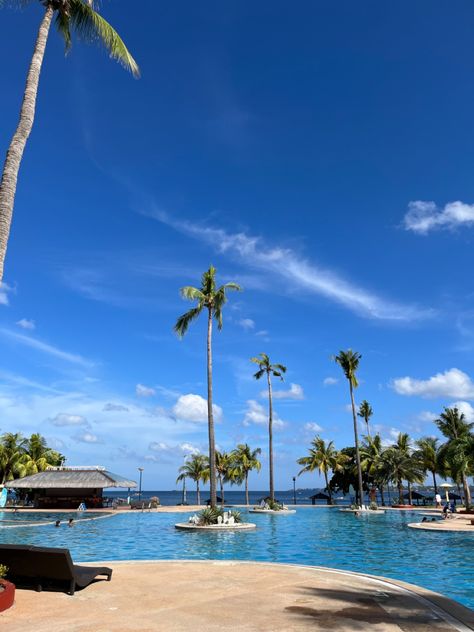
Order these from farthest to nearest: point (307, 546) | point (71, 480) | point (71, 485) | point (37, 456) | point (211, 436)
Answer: point (37, 456) < point (71, 480) < point (71, 485) < point (211, 436) < point (307, 546)

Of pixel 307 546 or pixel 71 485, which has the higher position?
pixel 71 485

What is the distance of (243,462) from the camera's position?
59.5 metres

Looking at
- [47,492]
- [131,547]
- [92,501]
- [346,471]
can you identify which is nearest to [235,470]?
[346,471]

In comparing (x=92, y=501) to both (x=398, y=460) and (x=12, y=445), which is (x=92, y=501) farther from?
(x=398, y=460)

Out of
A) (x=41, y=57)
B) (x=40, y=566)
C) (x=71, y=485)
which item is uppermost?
(x=41, y=57)

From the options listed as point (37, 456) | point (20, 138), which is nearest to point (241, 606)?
point (20, 138)

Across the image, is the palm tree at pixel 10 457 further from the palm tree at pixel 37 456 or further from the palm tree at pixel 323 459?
the palm tree at pixel 323 459

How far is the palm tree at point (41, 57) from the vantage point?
31.4ft

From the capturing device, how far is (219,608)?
26.7 ft

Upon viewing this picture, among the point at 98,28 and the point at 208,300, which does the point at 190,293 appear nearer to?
the point at 208,300

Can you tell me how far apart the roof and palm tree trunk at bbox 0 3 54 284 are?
1669 inches

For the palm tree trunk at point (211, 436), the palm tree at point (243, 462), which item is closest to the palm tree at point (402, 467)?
the palm tree at point (243, 462)

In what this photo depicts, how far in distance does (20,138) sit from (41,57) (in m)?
2.94

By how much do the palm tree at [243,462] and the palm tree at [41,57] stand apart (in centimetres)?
5316
